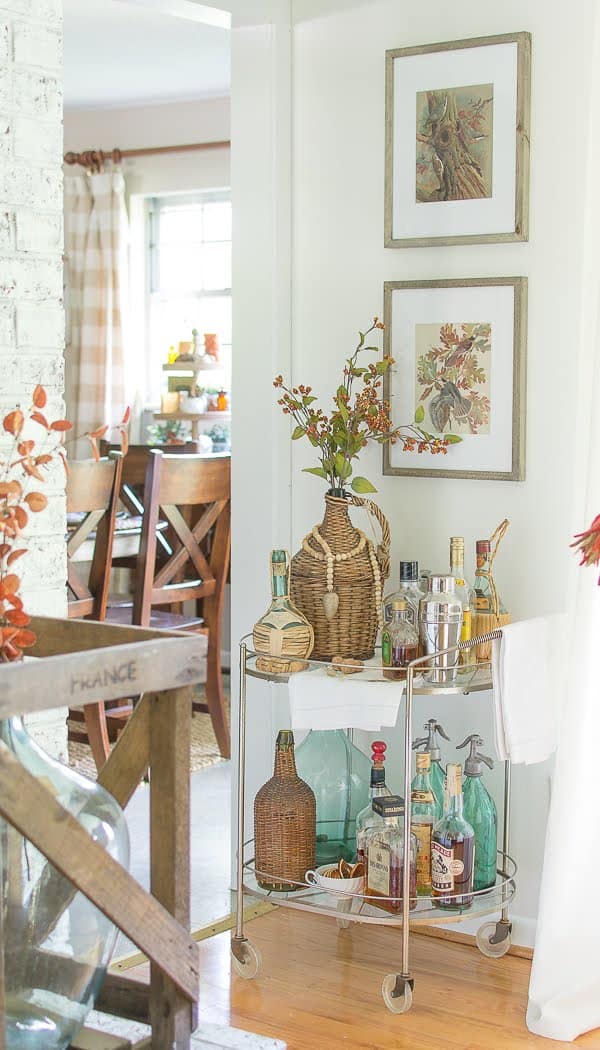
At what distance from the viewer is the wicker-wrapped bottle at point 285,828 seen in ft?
9.14

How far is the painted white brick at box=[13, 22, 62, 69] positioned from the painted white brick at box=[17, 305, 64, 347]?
1.37 feet

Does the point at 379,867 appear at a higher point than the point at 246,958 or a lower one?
higher

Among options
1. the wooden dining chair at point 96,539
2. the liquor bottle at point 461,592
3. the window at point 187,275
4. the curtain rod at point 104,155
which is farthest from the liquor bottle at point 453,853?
the curtain rod at point 104,155

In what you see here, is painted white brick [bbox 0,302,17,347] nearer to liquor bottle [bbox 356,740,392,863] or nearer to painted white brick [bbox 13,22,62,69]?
painted white brick [bbox 13,22,62,69]

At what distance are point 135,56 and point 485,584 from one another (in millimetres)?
3515

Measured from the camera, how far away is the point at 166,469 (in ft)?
14.1

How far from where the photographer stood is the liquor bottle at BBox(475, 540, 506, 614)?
2.77 metres

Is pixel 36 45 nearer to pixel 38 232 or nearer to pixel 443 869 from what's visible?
pixel 38 232

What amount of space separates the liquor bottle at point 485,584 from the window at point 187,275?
3611 mm

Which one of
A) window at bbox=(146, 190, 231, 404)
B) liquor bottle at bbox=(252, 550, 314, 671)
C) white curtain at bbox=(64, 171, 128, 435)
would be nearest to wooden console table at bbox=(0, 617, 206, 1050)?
liquor bottle at bbox=(252, 550, 314, 671)

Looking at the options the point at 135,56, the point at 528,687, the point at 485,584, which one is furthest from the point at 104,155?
the point at 528,687

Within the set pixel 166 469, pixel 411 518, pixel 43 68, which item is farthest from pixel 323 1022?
pixel 166 469

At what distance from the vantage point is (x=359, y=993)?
8.98 feet

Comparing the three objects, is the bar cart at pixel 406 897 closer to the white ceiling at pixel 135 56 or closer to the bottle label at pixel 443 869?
the bottle label at pixel 443 869
